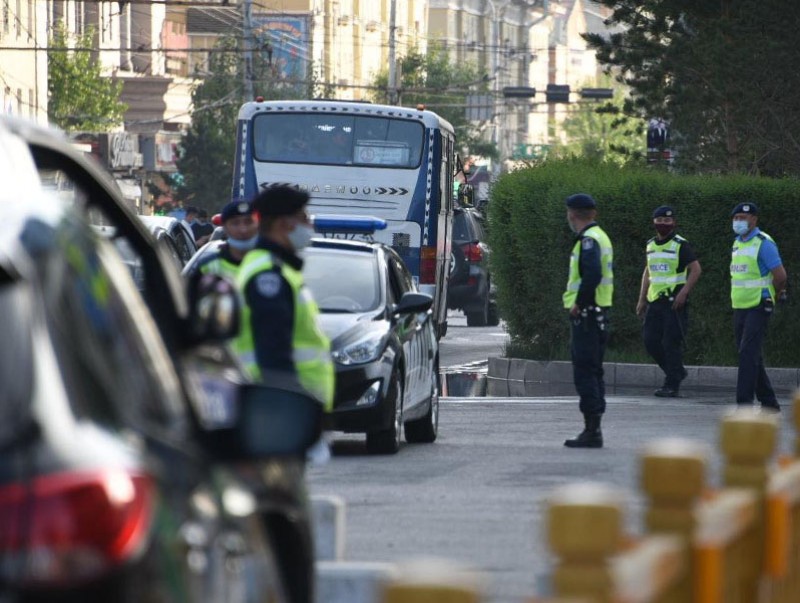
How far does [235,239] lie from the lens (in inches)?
465

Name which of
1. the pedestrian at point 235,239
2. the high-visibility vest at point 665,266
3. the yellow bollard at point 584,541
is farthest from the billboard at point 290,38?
the yellow bollard at point 584,541

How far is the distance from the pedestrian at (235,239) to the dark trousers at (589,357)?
2.98 metres

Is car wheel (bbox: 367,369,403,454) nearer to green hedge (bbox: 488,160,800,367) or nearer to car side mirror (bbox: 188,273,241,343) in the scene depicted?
green hedge (bbox: 488,160,800,367)

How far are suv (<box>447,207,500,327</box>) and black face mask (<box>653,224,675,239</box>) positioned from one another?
43.3 ft

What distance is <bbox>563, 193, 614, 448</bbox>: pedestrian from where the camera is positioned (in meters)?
13.9

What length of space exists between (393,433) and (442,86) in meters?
68.0


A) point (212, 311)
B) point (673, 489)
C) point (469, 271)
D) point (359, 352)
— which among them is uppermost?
point (212, 311)

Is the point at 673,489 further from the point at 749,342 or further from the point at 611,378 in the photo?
the point at 611,378

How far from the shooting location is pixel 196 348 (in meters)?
4.55

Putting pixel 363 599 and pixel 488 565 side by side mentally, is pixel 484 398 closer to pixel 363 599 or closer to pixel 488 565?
pixel 488 565

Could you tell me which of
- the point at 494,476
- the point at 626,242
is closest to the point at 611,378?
the point at 626,242

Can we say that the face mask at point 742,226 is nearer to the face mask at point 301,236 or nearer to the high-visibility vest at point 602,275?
the high-visibility vest at point 602,275

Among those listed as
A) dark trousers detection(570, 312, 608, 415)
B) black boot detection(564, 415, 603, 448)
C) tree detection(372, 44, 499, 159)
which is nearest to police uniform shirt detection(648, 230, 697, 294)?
dark trousers detection(570, 312, 608, 415)

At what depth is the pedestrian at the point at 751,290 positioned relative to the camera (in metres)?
16.7
